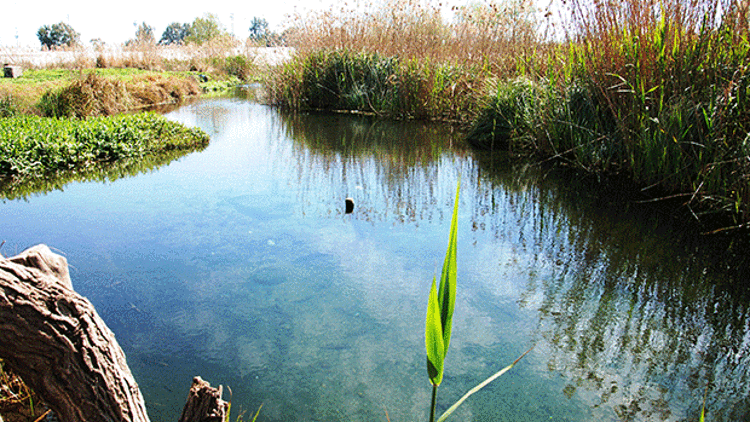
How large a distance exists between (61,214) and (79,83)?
6.52m

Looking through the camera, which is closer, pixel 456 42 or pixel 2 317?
pixel 2 317

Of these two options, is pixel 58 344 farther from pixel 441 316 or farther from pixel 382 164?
pixel 382 164

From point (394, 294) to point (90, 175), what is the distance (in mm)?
4538

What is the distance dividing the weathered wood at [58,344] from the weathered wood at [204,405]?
15 cm

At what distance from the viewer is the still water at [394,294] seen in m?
2.11

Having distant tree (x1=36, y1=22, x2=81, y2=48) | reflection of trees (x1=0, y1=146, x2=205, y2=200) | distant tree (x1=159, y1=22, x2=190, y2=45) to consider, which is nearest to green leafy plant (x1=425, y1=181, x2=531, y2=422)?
reflection of trees (x1=0, y1=146, x2=205, y2=200)

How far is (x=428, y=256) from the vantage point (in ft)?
11.5

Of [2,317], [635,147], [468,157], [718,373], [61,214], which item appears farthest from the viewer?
[468,157]

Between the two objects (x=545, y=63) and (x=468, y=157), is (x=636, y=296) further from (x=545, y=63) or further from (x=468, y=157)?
(x=545, y=63)

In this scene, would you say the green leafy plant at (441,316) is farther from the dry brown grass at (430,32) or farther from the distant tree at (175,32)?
the distant tree at (175,32)

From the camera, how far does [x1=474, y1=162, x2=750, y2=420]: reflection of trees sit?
2.09 metres

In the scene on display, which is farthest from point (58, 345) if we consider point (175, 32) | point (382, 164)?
point (175, 32)

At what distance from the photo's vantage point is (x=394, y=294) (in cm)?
296

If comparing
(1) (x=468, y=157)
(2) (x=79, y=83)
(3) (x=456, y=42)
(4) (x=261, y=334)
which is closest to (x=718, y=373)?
(4) (x=261, y=334)
